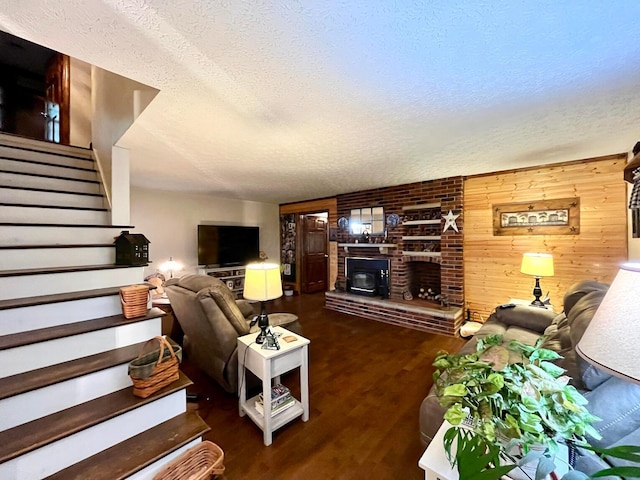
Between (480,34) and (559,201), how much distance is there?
3.17 metres

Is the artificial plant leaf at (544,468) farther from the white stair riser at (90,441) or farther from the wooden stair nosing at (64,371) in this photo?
the wooden stair nosing at (64,371)

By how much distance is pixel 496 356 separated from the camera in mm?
889

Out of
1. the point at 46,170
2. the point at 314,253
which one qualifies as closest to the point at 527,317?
the point at 314,253

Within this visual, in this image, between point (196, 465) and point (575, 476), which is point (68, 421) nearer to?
point (196, 465)

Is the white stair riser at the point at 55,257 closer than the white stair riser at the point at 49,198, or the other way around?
the white stair riser at the point at 55,257

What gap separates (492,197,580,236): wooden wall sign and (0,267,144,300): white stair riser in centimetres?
430

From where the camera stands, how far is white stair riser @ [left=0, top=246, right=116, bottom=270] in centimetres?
171

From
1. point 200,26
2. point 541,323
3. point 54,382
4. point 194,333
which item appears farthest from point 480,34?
point 194,333

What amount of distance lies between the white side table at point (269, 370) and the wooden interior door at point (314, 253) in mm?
4219

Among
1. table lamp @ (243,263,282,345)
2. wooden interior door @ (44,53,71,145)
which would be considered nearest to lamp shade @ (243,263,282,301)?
table lamp @ (243,263,282,345)

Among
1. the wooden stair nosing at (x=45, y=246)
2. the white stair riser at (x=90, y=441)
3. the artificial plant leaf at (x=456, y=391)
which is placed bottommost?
the white stair riser at (x=90, y=441)

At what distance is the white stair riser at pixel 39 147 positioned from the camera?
2.78 m

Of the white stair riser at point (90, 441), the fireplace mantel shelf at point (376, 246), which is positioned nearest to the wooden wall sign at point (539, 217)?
the fireplace mantel shelf at point (376, 246)

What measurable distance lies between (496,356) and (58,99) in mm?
5907
